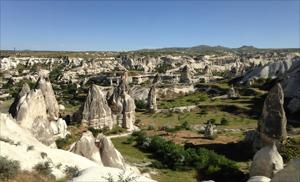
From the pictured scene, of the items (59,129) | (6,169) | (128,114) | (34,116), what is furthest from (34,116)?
(6,169)

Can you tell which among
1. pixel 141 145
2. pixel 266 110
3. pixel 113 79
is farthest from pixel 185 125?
pixel 113 79

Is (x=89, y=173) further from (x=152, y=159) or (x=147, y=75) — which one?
(x=147, y=75)

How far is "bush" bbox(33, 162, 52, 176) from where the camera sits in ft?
55.1

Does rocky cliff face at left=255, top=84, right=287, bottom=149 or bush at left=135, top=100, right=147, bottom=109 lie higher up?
rocky cliff face at left=255, top=84, right=287, bottom=149

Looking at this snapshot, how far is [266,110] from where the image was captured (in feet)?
108

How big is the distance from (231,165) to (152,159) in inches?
244

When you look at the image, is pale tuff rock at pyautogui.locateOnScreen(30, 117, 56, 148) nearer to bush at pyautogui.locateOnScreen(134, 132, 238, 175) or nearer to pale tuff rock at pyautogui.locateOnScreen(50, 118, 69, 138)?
pale tuff rock at pyautogui.locateOnScreen(50, 118, 69, 138)

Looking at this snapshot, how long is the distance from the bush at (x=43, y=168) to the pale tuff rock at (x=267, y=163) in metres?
11.5

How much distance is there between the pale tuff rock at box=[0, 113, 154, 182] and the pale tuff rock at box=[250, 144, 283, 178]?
7147 millimetres

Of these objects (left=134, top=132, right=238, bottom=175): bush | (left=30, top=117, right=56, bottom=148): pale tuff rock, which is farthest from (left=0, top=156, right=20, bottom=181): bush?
(left=134, top=132, right=238, bottom=175): bush

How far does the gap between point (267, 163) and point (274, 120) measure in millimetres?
11204

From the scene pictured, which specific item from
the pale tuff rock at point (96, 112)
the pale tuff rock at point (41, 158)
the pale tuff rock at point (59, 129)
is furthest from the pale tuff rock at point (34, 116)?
the pale tuff rock at point (41, 158)

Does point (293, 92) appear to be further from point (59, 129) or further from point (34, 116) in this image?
point (34, 116)

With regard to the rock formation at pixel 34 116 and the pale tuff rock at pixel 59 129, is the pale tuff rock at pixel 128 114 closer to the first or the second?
the pale tuff rock at pixel 59 129
